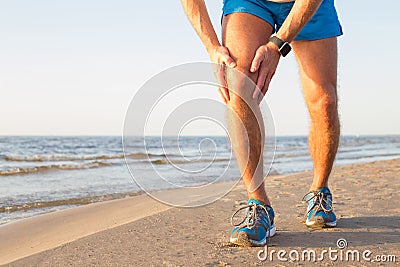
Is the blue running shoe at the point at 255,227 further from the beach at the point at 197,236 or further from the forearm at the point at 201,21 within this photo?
the forearm at the point at 201,21

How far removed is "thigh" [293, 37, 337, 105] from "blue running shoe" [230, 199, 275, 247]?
0.83 m

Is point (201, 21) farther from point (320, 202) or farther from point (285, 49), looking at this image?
point (320, 202)

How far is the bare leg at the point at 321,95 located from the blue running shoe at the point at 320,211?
0.06 meters

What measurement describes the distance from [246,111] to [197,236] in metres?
0.76

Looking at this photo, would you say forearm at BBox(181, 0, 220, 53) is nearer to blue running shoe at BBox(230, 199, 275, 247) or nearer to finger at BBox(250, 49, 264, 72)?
finger at BBox(250, 49, 264, 72)

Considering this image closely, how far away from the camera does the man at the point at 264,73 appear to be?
2482mm

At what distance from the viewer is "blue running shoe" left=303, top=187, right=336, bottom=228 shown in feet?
8.85

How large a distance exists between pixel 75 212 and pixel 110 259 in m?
2.11

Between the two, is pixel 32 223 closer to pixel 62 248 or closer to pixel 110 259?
pixel 62 248

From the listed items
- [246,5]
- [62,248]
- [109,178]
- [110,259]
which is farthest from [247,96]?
[109,178]

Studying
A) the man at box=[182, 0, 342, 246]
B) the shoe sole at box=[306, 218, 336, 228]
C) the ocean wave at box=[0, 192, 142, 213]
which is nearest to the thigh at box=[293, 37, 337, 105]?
the man at box=[182, 0, 342, 246]

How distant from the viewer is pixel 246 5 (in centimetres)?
270

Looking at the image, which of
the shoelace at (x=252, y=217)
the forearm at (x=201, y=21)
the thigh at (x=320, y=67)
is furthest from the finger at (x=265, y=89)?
the shoelace at (x=252, y=217)

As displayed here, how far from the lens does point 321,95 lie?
284 centimetres
